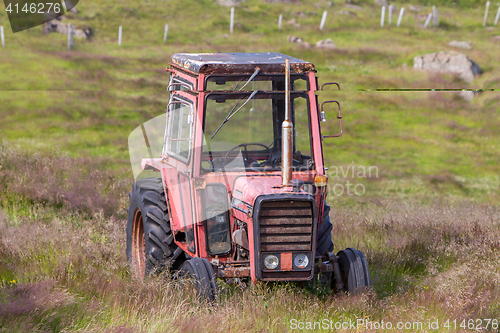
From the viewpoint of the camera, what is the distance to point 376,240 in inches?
312

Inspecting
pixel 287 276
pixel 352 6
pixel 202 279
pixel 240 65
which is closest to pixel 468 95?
pixel 352 6

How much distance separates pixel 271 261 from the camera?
191 inches

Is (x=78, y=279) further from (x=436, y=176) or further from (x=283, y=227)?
(x=436, y=176)

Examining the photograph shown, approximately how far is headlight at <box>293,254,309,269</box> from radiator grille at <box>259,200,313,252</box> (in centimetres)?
6

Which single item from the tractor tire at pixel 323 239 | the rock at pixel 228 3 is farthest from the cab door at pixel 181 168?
the rock at pixel 228 3

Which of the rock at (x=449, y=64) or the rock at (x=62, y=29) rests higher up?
the rock at (x=62, y=29)

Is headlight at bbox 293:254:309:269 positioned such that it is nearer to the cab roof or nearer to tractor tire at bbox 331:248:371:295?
tractor tire at bbox 331:248:371:295

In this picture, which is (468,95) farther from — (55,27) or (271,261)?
(271,261)

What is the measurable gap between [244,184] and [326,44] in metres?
27.6

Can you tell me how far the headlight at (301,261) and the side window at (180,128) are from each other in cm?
148

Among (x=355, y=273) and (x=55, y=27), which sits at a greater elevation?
(x=55, y=27)

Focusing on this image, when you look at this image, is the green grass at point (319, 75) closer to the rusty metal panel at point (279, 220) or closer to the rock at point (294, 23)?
the rock at point (294, 23)

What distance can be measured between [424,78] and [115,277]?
78.4 feet

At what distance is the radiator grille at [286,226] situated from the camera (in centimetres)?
484
